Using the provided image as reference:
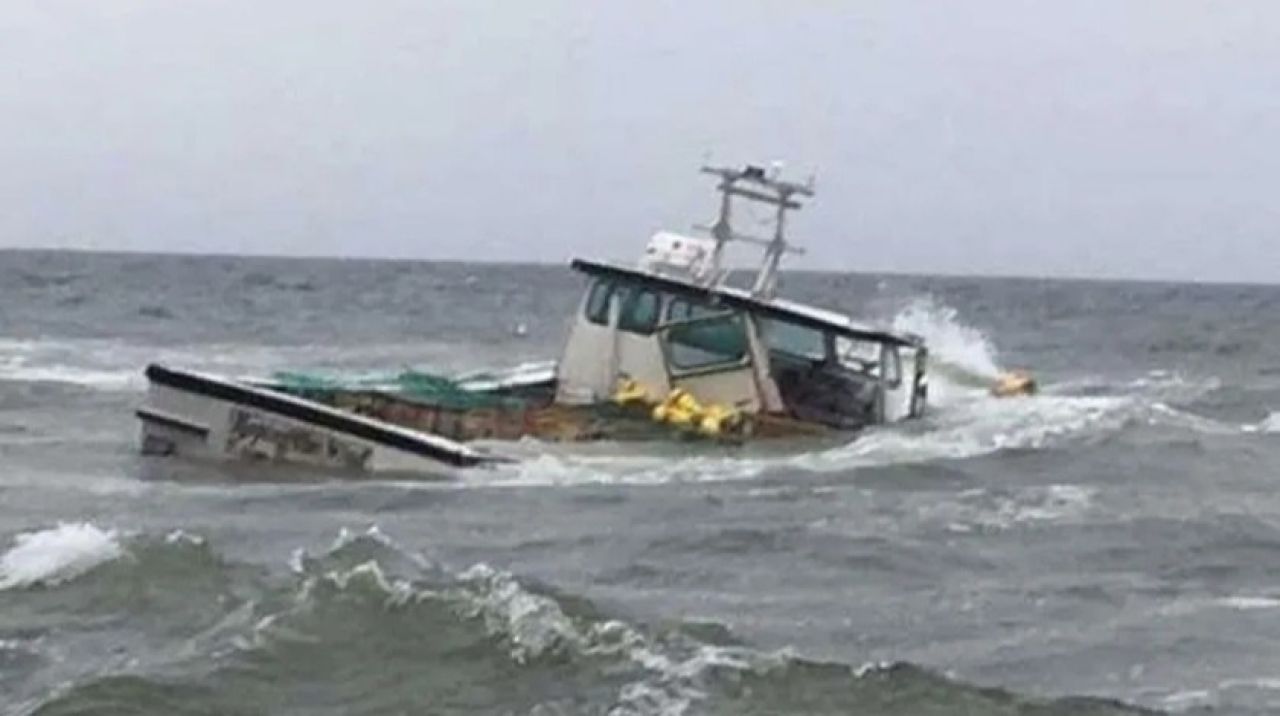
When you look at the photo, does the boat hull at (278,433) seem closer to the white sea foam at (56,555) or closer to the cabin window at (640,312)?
the cabin window at (640,312)

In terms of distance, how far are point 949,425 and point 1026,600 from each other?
A: 12.6m

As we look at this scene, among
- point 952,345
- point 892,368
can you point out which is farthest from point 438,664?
point 952,345

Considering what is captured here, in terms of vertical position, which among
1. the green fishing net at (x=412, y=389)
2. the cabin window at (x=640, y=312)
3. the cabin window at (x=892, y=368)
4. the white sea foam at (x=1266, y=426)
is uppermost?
the cabin window at (x=640, y=312)

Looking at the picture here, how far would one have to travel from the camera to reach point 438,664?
13078 millimetres

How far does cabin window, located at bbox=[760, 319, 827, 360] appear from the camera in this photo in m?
24.2

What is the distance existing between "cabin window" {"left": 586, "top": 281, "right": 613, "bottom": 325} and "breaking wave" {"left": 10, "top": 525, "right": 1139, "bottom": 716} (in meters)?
9.00

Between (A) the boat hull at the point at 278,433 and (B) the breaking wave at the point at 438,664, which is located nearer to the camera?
(B) the breaking wave at the point at 438,664

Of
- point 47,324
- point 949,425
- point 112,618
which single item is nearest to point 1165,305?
point 47,324

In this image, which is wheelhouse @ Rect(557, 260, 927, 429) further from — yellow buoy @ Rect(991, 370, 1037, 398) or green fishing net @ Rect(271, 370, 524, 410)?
yellow buoy @ Rect(991, 370, 1037, 398)

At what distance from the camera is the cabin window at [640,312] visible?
2375cm

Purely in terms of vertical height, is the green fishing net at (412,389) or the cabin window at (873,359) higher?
the cabin window at (873,359)

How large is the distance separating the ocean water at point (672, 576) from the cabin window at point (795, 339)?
929 millimetres

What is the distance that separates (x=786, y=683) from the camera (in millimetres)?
12641

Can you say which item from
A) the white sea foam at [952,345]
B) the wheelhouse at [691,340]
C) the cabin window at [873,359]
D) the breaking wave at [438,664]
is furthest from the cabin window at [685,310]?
the white sea foam at [952,345]
